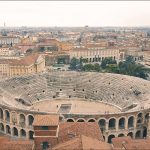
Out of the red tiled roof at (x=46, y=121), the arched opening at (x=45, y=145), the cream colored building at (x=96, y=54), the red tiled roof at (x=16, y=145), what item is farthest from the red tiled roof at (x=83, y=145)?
the cream colored building at (x=96, y=54)

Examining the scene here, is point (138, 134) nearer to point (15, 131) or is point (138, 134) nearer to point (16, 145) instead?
point (15, 131)

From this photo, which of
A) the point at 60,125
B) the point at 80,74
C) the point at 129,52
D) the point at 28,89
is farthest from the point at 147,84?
the point at 129,52

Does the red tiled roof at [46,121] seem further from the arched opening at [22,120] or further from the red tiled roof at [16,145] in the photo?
the arched opening at [22,120]

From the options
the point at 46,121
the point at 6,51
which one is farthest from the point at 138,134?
the point at 6,51

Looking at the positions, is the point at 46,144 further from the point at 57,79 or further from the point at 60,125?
the point at 57,79

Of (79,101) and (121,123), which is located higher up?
(121,123)
